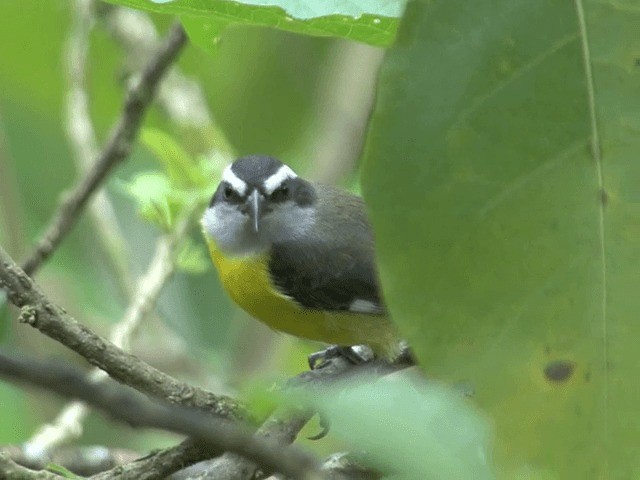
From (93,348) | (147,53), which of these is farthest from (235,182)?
(93,348)

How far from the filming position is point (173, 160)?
2.76 meters

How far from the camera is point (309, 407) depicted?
0.62m

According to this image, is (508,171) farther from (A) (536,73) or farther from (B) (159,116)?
(B) (159,116)

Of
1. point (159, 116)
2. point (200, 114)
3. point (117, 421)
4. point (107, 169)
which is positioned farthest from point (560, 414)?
point (159, 116)

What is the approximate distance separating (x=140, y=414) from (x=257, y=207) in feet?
7.86

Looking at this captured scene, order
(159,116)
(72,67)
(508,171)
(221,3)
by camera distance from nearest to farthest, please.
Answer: (508,171), (221,3), (72,67), (159,116)

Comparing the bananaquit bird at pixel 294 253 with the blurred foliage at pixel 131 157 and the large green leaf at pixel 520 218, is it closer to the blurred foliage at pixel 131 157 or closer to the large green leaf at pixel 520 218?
the blurred foliage at pixel 131 157

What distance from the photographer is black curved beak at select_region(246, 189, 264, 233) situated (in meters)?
2.89

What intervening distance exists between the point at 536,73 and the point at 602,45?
0.08 m

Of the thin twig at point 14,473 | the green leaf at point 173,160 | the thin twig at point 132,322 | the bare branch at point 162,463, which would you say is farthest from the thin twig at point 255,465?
the green leaf at point 173,160

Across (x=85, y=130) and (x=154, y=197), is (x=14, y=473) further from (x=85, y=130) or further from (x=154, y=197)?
(x=85, y=130)

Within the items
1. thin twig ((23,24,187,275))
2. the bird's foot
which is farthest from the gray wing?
thin twig ((23,24,187,275))

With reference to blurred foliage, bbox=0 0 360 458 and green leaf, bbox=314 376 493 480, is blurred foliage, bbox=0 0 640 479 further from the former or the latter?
blurred foliage, bbox=0 0 360 458

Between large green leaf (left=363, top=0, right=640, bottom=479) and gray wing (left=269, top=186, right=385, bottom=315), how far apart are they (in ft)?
5.12
